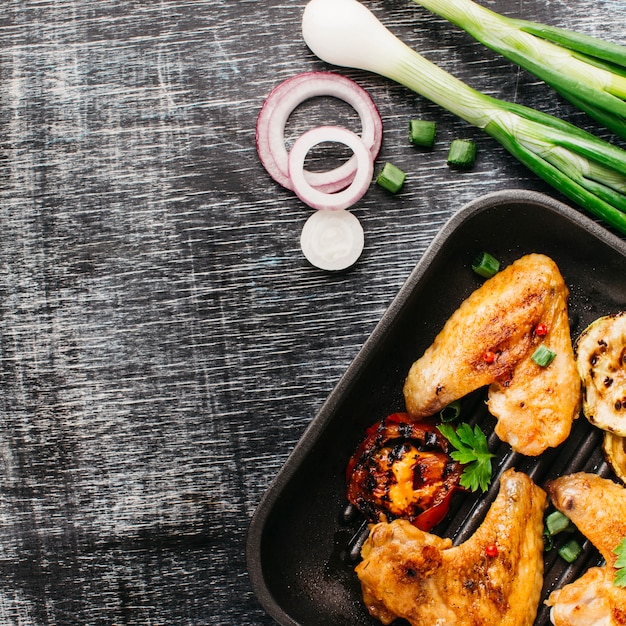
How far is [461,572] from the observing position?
2.19 metres

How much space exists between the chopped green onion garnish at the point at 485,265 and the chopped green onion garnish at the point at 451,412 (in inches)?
19.8

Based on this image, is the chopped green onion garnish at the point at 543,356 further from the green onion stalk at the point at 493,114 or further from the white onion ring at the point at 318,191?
the white onion ring at the point at 318,191

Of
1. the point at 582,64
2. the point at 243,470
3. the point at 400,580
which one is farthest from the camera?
the point at 243,470

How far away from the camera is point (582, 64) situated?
2324 millimetres

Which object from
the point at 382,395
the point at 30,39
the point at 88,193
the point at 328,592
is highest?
the point at 30,39

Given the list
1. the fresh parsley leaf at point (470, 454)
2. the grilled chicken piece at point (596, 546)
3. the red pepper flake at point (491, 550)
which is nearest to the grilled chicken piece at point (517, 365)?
the fresh parsley leaf at point (470, 454)

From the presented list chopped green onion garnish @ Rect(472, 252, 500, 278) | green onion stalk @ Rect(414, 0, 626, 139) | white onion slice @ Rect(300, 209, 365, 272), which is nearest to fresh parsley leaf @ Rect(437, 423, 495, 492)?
chopped green onion garnish @ Rect(472, 252, 500, 278)

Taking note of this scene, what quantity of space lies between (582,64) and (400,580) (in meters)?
1.96

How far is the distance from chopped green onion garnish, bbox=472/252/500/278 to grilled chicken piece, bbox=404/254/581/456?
0.49 feet

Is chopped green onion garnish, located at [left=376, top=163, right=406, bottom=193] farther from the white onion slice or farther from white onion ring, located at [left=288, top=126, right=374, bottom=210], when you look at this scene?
the white onion slice

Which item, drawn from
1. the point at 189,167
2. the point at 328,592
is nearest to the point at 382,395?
the point at 328,592

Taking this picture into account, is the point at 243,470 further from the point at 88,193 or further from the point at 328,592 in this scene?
the point at 88,193

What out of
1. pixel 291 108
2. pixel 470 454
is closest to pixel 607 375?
pixel 470 454

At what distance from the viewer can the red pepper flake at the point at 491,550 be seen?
2.20 m
